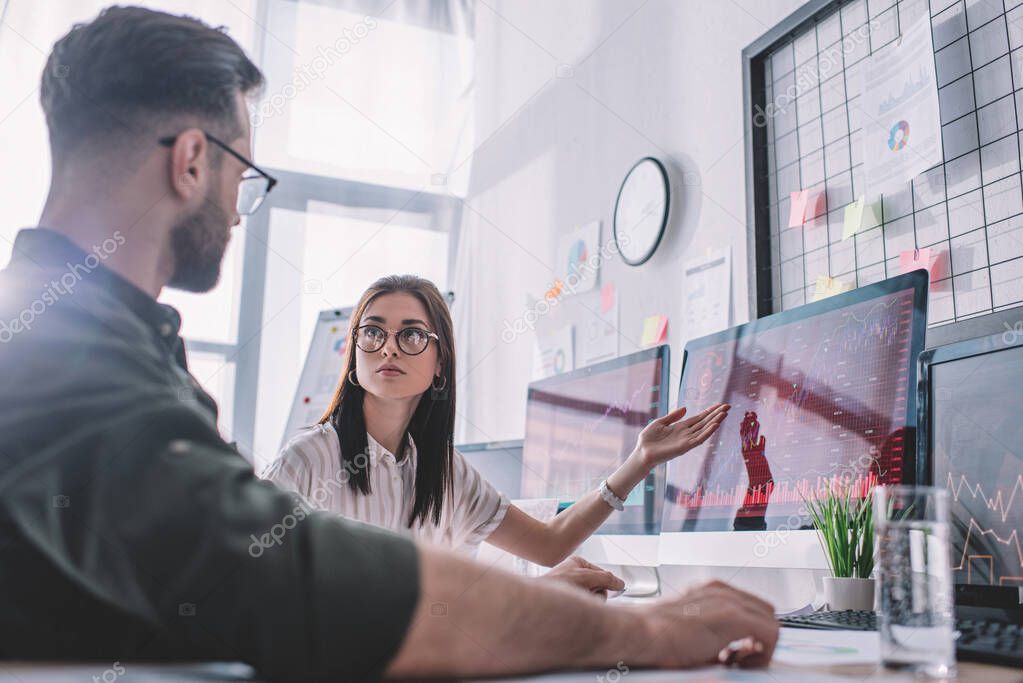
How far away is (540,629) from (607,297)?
1.94m

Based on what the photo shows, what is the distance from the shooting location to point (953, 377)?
38.3 inches

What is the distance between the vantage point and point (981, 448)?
93cm

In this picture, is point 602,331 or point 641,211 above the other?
point 641,211

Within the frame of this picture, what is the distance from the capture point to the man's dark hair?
28.3 inches

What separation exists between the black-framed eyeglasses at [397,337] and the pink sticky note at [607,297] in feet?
2.53

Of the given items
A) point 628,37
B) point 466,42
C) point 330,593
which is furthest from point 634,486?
point 466,42

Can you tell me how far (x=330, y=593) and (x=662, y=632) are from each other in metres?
0.25

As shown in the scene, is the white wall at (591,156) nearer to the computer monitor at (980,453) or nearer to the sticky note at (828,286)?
the sticky note at (828,286)

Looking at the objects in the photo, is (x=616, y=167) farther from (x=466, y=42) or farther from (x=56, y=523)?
(x=56, y=523)

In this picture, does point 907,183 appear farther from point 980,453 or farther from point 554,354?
point 554,354

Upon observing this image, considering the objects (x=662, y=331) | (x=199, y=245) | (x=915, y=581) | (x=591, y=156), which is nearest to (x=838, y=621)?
(x=915, y=581)

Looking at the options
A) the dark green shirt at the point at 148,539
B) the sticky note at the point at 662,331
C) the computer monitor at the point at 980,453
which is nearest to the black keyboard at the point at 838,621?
the computer monitor at the point at 980,453

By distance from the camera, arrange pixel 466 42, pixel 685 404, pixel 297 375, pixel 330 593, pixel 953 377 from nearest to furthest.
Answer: pixel 330 593 < pixel 953 377 < pixel 685 404 < pixel 297 375 < pixel 466 42

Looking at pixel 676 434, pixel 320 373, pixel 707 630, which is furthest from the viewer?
pixel 320 373
